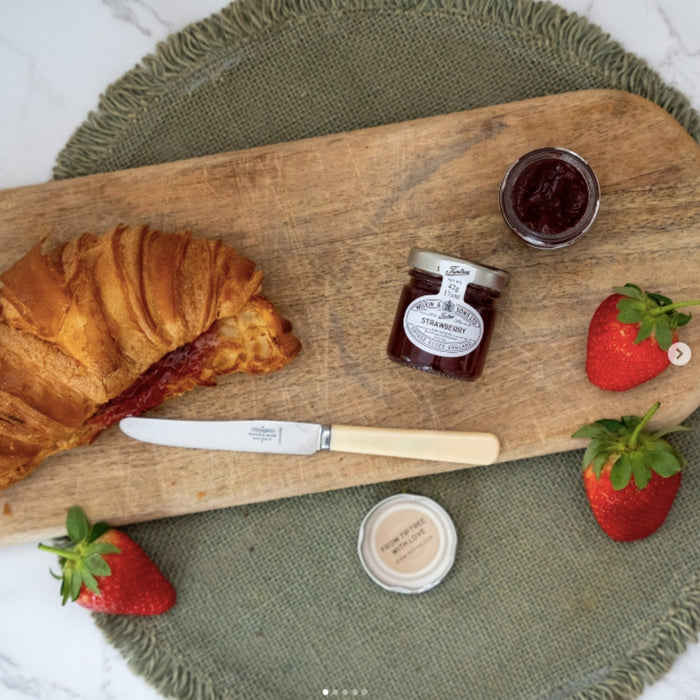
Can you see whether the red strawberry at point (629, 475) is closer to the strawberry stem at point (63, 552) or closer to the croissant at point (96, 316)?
the croissant at point (96, 316)

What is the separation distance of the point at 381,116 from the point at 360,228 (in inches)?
15.6

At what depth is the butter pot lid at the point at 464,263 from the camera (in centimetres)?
202

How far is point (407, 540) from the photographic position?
2.31 m

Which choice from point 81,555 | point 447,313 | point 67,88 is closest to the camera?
point 447,313

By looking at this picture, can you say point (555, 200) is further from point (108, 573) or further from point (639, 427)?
point (108, 573)

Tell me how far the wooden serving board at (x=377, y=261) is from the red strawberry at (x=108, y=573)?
0.08 m

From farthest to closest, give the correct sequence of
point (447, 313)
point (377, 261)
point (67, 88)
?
point (67, 88) < point (377, 261) < point (447, 313)

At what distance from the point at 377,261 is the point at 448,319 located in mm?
357

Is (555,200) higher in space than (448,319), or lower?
higher

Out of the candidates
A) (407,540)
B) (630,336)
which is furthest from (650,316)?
(407,540)

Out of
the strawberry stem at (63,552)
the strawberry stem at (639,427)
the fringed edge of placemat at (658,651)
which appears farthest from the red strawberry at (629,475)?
the strawberry stem at (63,552)

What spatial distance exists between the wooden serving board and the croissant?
8.0 inches

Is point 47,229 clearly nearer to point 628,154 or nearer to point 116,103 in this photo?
point 116,103

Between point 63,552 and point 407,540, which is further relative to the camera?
point 407,540
